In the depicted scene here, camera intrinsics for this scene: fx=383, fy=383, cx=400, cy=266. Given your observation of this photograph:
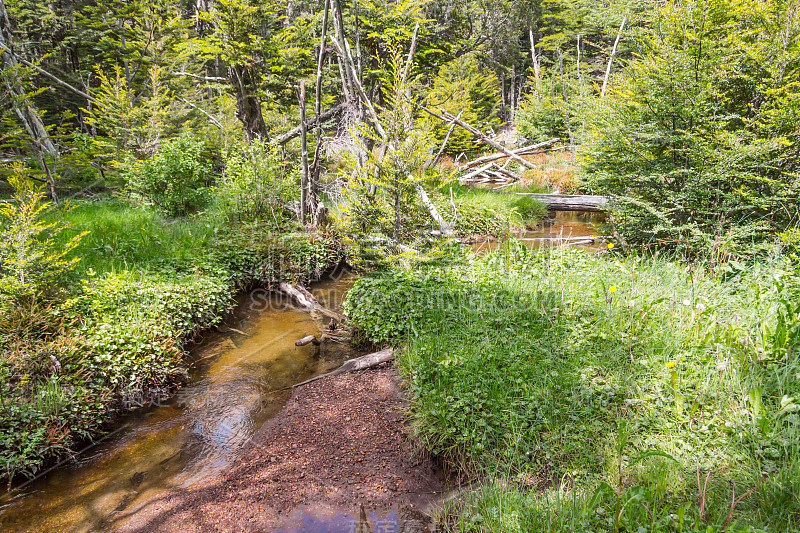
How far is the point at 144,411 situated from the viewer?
4504mm

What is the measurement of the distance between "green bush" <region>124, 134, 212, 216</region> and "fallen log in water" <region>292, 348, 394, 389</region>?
21.3 ft

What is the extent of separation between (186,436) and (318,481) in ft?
5.86

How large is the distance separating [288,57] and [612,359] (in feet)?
34.2

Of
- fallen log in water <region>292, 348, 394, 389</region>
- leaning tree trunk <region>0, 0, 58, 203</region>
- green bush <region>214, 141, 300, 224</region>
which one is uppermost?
leaning tree trunk <region>0, 0, 58, 203</region>

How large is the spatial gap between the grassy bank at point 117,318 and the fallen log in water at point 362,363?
1928 mm

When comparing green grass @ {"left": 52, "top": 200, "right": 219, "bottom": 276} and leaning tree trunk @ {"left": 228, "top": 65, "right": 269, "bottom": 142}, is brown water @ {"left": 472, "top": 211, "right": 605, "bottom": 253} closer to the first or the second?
green grass @ {"left": 52, "top": 200, "right": 219, "bottom": 276}

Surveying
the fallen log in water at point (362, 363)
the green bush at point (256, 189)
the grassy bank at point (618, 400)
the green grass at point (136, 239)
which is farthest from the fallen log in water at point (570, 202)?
the green grass at point (136, 239)

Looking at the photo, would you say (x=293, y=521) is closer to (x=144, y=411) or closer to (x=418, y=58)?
(x=144, y=411)

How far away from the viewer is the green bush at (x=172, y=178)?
8.66 m

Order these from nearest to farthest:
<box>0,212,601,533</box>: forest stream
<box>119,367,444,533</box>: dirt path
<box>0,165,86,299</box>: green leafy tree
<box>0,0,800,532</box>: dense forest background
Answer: <box>0,0,800,532</box>: dense forest background, <box>119,367,444,533</box>: dirt path, <box>0,212,601,533</box>: forest stream, <box>0,165,86,299</box>: green leafy tree

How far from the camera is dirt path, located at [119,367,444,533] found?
2.98 metres

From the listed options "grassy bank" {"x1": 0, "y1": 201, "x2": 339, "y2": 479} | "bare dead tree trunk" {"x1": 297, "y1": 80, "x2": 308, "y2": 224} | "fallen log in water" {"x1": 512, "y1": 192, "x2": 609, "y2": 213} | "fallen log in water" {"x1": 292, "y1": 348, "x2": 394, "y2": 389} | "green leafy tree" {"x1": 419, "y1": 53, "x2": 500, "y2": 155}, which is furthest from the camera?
"green leafy tree" {"x1": 419, "y1": 53, "x2": 500, "y2": 155}

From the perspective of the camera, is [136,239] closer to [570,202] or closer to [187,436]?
[187,436]

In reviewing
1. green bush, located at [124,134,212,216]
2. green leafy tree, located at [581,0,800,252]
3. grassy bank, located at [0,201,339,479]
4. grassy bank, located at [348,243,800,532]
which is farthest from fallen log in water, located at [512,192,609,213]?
green bush, located at [124,134,212,216]
